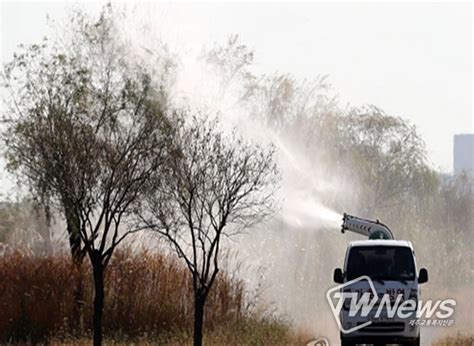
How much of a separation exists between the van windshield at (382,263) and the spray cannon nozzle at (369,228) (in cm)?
355

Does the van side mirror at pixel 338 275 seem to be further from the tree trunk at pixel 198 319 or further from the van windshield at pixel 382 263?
the tree trunk at pixel 198 319

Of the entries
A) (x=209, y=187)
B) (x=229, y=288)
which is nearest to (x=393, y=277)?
(x=209, y=187)

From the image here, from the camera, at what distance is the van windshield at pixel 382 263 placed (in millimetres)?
26516

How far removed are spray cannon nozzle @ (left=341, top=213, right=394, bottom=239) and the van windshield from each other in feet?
11.6

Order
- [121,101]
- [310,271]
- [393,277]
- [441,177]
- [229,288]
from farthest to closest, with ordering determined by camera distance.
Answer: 1. [441,177]
2. [310,271]
3. [229,288]
4. [121,101]
5. [393,277]

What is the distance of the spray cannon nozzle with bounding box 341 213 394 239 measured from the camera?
30609 millimetres

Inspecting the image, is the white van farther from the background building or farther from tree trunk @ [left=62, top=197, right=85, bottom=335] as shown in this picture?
the background building

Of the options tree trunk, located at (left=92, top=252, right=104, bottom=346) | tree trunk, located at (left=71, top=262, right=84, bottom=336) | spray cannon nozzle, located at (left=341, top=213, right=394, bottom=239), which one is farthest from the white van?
tree trunk, located at (left=71, top=262, right=84, bottom=336)

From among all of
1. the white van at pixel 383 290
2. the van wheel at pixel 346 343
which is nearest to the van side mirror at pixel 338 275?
the white van at pixel 383 290

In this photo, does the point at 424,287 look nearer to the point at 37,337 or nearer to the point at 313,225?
the point at 313,225

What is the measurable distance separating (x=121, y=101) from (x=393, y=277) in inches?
321

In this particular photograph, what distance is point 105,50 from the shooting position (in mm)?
33531

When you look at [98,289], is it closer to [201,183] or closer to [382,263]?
[201,183]

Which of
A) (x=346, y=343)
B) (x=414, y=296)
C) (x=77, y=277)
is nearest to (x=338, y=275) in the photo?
(x=346, y=343)
